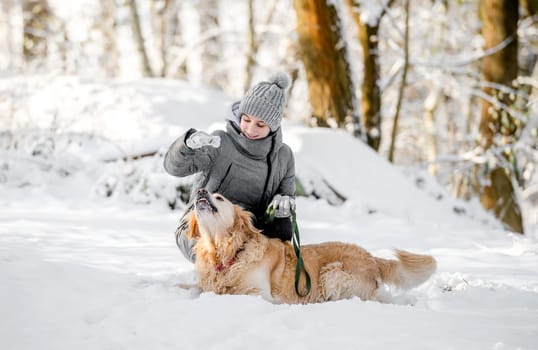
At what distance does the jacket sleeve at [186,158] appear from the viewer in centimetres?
317

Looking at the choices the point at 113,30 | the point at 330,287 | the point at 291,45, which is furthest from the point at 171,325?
the point at 113,30

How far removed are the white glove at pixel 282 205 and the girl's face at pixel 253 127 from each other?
469 mm

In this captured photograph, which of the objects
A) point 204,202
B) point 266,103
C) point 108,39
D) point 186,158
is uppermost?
point 108,39

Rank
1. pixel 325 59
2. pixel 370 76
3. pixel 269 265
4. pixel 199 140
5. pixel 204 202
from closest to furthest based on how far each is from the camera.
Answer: pixel 199 140
pixel 204 202
pixel 269 265
pixel 325 59
pixel 370 76

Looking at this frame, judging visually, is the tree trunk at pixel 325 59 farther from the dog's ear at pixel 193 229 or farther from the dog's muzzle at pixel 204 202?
the dog's muzzle at pixel 204 202

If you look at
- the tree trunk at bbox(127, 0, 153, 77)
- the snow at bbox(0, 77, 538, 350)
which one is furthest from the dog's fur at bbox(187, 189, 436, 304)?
the tree trunk at bbox(127, 0, 153, 77)

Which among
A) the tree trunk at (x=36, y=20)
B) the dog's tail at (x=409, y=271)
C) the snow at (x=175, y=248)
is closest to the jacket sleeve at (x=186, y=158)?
the snow at (x=175, y=248)

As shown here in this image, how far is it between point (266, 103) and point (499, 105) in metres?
6.07

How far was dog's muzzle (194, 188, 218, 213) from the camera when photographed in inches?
124

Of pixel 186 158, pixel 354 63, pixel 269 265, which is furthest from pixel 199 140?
pixel 354 63

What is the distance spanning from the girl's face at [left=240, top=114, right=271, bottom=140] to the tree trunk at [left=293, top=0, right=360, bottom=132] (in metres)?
4.39

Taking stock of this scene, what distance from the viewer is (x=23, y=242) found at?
3.71 meters

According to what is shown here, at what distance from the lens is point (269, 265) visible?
3291 mm

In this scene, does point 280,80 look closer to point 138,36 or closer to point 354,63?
point 354,63
